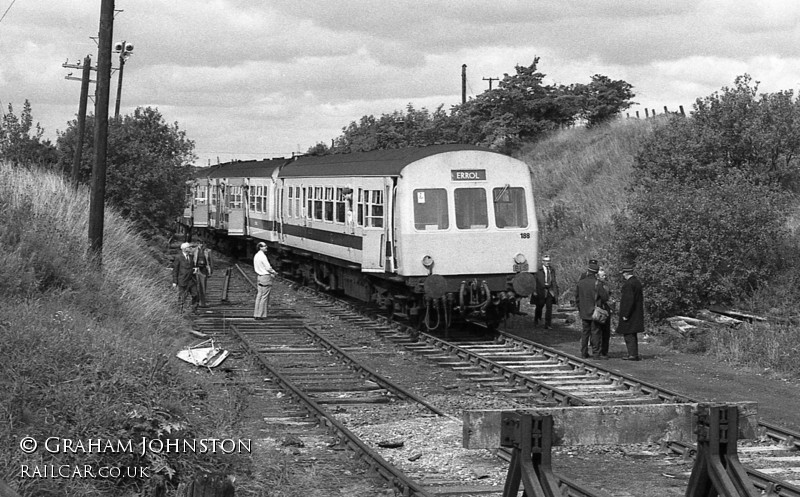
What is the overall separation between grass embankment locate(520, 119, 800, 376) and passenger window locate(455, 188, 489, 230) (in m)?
3.58

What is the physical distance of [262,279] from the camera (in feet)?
65.0

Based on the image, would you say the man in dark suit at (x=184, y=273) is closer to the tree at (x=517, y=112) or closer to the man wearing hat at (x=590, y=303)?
the man wearing hat at (x=590, y=303)

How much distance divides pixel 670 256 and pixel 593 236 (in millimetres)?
8750

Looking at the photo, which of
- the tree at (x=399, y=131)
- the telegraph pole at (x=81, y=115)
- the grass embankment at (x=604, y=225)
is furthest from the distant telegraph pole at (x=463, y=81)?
the telegraph pole at (x=81, y=115)

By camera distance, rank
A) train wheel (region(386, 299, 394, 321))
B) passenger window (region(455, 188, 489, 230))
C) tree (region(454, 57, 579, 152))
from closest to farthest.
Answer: passenger window (region(455, 188, 489, 230)) → train wheel (region(386, 299, 394, 321)) → tree (region(454, 57, 579, 152))

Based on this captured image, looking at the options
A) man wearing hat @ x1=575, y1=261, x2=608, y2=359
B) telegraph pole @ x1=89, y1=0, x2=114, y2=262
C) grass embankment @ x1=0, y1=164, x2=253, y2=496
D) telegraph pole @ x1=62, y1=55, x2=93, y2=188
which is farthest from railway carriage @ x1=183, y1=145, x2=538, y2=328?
telegraph pole @ x1=62, y1=55, x2=93, y2=188

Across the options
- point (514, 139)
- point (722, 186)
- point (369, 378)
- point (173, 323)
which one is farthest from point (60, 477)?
point (514, 139)

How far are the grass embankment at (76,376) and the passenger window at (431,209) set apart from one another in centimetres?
447

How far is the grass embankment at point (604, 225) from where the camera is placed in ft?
52.3

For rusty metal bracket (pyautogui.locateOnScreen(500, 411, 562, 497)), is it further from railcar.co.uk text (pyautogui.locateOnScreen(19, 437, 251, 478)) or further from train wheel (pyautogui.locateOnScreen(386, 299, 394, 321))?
train wheel (pyautogui.locateOnScreen(386, 299, 394, 321))

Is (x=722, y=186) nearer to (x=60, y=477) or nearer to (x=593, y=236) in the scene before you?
(x=593, y=236)

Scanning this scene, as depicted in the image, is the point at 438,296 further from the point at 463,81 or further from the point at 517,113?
the point at 463,81

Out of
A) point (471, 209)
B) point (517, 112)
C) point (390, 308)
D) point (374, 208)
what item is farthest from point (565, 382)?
→ point (517, 112)

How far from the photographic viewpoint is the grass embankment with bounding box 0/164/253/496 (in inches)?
316
